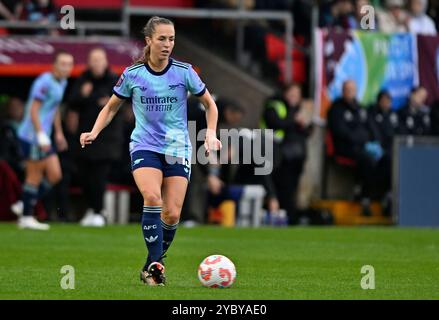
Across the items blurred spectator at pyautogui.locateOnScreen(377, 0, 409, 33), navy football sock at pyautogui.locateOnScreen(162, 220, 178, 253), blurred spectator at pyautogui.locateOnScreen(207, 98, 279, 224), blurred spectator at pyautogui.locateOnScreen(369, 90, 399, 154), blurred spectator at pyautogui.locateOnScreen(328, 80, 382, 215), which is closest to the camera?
navy football sock at pyautogui.locateOnScreen(162, 220, 178, 253)

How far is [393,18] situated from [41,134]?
34.4 ft

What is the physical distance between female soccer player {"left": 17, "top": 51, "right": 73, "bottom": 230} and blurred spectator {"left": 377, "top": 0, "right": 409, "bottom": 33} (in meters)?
9.09

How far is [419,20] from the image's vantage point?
26500mm

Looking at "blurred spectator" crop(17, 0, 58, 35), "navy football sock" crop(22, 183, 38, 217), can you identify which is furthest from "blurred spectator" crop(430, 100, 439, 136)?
"navy football sock" crop(22, 183, 38, 217)

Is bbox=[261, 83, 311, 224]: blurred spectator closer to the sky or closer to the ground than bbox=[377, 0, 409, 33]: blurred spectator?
closer to the ground

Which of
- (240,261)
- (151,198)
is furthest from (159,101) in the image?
(240,261)

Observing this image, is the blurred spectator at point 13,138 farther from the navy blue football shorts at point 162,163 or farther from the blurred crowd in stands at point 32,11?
the navy blue football shorts at point 162,163

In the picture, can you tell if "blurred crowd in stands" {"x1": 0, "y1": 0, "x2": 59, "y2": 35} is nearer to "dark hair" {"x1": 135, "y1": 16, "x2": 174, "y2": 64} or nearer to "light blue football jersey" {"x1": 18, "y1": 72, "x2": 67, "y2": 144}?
"light blue football jersey" {"x1": 18, "y1": 72, "x2": 67, "y2": 144}

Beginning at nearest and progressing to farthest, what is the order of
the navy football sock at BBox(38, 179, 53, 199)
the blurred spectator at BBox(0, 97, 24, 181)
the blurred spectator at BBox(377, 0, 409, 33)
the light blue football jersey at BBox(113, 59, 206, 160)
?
the light blue football jersey at BBox(113, 59, 206, 160) < the navy football sock at BBox(38, 179, 53, 199) < the blurred spectator at BBox(0, 97, 24, 181) < the blurred spectator at BBox(377, 0, 409, 33)

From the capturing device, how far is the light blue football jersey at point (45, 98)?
728 inches

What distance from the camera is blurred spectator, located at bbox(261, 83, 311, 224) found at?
2194 cm
